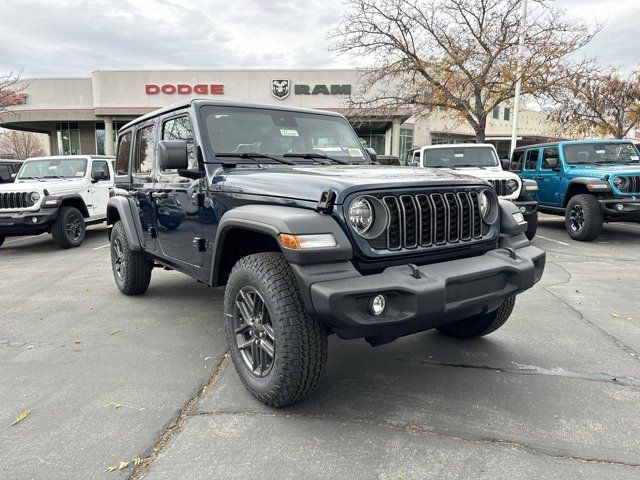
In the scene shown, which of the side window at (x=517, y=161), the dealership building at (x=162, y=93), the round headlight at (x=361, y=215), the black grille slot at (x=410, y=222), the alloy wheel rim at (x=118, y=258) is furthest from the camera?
the dealership building at (x=162, y=93)

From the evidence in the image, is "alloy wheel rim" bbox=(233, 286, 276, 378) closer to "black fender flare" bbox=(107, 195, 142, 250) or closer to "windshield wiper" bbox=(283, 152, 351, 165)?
"windshield wiper" bbox=(283, 152, 351, 165)

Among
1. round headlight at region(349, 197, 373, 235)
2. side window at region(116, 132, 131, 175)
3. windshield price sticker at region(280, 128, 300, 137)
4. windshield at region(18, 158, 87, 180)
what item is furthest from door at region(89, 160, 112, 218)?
round headlight at region(349, 197, 373, 235)

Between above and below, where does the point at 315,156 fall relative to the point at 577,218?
above

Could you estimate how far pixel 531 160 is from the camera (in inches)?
416

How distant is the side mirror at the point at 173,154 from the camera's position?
10.5ft

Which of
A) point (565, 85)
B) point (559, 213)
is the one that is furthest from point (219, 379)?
point (565, 85)

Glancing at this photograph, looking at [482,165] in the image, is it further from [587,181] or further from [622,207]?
[622,207]

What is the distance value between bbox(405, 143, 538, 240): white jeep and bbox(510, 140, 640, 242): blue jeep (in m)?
0.89

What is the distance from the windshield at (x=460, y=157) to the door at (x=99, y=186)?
21.6 feet

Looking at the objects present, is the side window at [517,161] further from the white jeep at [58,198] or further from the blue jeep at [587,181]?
the white jeep at [58,198]

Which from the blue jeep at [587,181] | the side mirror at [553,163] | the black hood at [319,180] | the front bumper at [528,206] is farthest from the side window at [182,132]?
the side mirror at [553,163]

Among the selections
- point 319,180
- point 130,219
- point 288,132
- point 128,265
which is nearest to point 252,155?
point 288,132

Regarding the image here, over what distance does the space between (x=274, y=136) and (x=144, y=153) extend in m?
1.59

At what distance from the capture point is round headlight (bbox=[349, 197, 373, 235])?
246 centimetres
